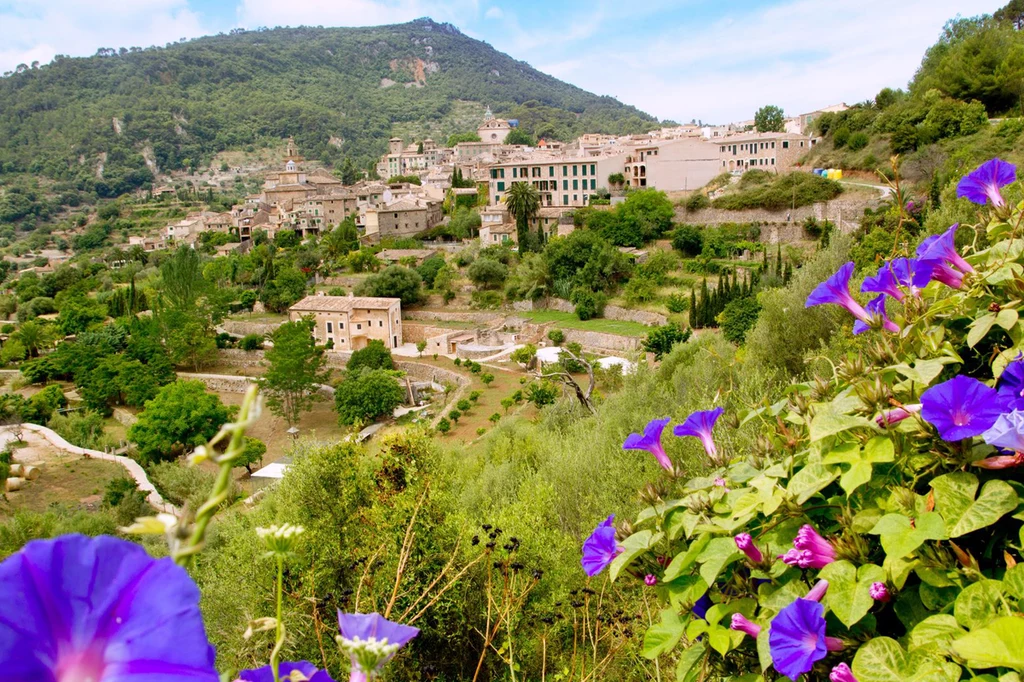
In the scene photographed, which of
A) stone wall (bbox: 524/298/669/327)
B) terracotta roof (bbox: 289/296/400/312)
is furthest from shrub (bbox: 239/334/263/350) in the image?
stone wall (bbox: 524/298/669/327)

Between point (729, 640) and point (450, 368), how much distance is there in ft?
85.7

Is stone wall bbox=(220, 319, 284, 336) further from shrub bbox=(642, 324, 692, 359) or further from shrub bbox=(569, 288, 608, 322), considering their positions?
shrub bbox=(642, 324, 692, 359)

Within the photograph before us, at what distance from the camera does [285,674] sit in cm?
95

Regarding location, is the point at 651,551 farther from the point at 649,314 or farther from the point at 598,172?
the point at 598,172

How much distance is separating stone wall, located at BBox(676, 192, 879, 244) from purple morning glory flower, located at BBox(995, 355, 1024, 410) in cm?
2895

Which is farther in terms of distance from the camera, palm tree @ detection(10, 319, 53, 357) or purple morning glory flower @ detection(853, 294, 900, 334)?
palm tree @ detection(10, 319, 53, 357)

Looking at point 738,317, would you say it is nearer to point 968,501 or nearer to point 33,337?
point 968,501

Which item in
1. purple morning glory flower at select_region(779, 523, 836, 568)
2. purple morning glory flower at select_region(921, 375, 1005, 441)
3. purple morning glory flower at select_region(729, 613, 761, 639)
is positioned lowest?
purple morning glory flower at select_region(729, 613, 761, 639)

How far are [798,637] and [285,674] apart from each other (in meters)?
1.07

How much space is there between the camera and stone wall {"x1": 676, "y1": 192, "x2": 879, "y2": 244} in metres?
29.1

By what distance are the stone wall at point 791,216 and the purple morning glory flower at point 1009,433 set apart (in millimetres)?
29350

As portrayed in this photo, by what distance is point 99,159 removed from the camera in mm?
93625

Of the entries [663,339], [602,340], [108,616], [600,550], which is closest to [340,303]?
[602,340]

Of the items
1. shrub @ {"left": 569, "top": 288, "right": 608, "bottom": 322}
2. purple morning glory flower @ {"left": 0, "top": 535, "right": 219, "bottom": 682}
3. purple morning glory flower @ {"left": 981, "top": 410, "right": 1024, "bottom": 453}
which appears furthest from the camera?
shrub @ {"left": 569, "top": 288, "right": 608, "bottom": 322}
